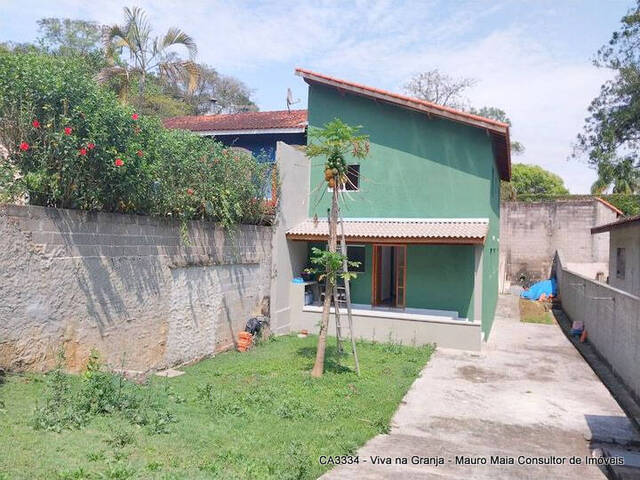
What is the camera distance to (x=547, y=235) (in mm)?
24234

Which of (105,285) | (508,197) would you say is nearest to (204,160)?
(105,285)

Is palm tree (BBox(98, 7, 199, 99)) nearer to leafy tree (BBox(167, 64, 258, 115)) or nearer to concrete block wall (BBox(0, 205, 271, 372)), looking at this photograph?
concrete block wall (BBox(0, 205, 271, 372))

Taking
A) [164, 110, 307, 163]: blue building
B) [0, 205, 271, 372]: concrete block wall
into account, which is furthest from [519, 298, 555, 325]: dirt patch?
[0, 205, 271, 372]: concrete block wall

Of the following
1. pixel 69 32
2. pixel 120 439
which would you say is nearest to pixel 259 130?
pixel 120 439

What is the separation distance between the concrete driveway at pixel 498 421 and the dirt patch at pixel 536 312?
20.3 feet

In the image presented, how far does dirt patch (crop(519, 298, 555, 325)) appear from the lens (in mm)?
17922

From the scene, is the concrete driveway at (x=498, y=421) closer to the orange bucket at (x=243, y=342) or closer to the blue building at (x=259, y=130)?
the orange bucket at (x=243, y=342)

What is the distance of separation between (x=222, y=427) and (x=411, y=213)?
935cm

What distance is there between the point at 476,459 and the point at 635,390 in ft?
14.4

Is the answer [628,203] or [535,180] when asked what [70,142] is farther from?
[535,180]

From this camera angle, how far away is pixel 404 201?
1410 centimetres

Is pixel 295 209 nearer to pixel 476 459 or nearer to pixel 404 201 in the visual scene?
pixel 404 201

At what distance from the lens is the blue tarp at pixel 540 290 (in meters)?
21.8

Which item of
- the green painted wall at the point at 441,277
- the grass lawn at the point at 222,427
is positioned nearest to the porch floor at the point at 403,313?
the green painted wall at the point at 441,277
